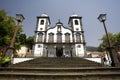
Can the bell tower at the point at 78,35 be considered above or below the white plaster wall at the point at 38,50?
above

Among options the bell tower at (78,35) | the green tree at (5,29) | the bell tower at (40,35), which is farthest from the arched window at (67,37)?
the green tree at (5,29)

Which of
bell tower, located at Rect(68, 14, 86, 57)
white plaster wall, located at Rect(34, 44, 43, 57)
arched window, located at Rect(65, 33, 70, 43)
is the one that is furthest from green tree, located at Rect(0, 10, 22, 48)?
bell tower, located at Rect(68, 14, 86, 57)

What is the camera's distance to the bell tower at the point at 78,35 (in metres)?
30.0

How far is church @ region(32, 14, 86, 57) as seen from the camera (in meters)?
30.1

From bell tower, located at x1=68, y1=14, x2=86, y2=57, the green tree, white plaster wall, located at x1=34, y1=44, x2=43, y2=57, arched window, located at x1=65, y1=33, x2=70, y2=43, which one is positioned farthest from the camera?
arched window, located at x1=65, y1=33, x2=70, y2=43

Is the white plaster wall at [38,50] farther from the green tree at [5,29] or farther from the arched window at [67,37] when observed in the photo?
the green tree at [5,29]

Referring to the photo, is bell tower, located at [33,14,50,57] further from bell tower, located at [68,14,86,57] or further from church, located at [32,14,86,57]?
bell tower, located at [68,14,86,57]

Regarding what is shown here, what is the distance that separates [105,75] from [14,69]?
4.95 metres

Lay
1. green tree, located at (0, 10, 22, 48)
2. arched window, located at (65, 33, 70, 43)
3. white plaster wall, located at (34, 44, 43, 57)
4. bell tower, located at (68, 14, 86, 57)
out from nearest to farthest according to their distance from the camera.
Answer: green tree, located at (0, 10, 22, 48)
white plaster wall, located at (34, 44, 43, 57)
bell tower, located at (68, 14, 86, 57)
arched window, located at (65, 33, 70, 43)

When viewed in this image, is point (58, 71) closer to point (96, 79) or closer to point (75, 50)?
point (96, 79)

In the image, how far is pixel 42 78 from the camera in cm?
564

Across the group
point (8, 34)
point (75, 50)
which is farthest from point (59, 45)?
point (8, 34)

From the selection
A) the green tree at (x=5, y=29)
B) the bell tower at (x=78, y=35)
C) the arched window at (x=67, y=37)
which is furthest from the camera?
the arched window at (x=67, y=37)

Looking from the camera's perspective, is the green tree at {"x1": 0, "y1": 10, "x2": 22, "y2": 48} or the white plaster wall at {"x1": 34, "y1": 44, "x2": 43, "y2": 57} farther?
the white plaster wall at {"x1": 34, "y1": 44, "x2": 43, "y2": 57}
